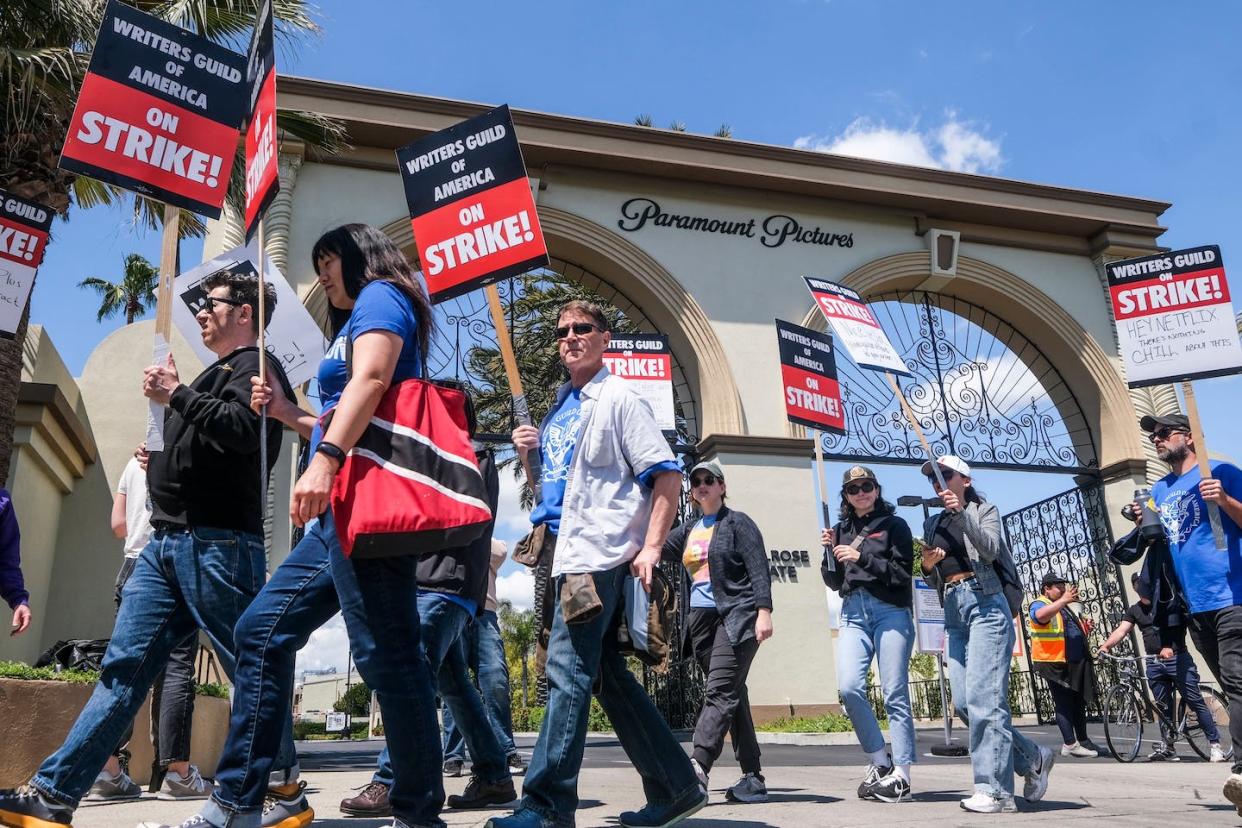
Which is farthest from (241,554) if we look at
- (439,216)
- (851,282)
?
(851,282)

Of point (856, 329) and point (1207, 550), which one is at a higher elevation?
point (856, 329)

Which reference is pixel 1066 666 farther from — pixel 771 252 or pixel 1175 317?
pixel 771 252

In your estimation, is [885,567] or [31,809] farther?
[885,567]

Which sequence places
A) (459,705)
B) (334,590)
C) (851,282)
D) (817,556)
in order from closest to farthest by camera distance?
(334,590) < (459,705) < (817,556) < (851,282)

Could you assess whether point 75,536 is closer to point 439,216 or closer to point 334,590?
point 439,216

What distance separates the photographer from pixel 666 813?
133 inches

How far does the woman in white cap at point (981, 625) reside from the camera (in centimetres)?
453

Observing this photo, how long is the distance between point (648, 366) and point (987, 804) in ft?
19.3

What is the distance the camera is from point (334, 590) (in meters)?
2.99

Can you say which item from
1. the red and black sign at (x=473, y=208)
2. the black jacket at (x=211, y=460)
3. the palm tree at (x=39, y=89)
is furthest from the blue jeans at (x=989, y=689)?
the palm tree at (x=39, y=89)

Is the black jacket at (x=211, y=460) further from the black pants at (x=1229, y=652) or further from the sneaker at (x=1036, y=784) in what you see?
the black pants at (x=1229, y=652)

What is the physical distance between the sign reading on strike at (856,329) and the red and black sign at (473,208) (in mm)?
2623

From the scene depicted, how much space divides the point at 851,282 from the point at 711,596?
33.4ft

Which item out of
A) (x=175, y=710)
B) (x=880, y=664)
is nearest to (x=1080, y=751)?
(x=880, y=664)
